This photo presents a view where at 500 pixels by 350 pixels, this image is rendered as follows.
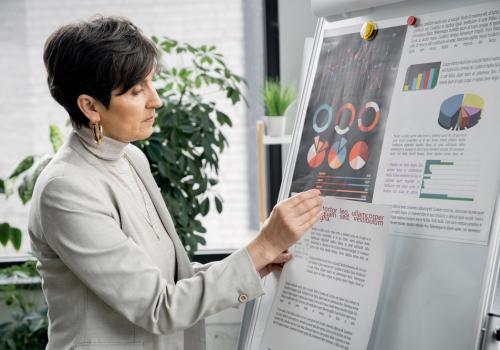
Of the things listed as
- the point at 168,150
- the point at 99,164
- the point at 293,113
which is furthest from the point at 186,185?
the point at 99,164

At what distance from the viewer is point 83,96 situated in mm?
1360

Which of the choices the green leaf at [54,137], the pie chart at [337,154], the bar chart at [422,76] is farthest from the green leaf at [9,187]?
the bar chart at [422,76]

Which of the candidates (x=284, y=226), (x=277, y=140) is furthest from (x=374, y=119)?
(x=277, y=140)

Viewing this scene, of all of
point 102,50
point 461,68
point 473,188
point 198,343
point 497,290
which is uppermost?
point 461,68

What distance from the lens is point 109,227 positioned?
1.33m

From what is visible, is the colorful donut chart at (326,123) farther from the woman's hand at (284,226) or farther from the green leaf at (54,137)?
the green leaf at (54,137)

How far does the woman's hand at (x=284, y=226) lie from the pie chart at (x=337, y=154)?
11cm

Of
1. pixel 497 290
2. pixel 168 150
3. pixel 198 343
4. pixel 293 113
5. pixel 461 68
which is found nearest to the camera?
pixel 497 290

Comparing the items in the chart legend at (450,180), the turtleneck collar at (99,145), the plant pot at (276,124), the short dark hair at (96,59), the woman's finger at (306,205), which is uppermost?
the plant pot at (276,124)

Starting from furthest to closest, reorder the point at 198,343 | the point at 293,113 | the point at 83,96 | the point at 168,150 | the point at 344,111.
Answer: the point at 293,113 → the point at 168,150 → the point at 198,343 → the point at 344,111 → the point at 83,96

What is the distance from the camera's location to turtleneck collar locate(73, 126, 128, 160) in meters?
1.43

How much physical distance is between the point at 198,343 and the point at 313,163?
55 centimetres

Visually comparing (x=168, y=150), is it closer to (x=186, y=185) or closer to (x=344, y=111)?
(x=186, y=185)

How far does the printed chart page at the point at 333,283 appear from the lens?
4.24ft
